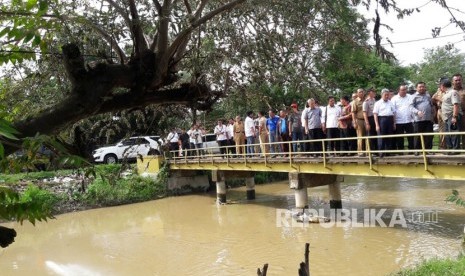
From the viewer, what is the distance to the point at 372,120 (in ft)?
31.6

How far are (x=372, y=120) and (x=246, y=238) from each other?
5.33m

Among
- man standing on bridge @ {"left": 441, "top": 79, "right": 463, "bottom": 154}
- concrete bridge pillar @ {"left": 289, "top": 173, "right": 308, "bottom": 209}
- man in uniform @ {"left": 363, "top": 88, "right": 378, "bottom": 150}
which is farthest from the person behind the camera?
concrete bridge pillar @ {"left": 289, "top": 173, "right": 308, "bottom": 209}

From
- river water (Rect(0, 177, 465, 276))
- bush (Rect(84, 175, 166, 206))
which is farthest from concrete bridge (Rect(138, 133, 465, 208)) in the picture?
bush (Rect(84, 175, 166, 206))

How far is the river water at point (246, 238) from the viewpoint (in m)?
9.96

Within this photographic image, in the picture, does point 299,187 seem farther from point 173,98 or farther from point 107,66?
point 107,66

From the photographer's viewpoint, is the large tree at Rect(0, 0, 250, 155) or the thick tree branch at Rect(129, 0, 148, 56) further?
the thick tree branch at Rect(129, 0, 148, 56)

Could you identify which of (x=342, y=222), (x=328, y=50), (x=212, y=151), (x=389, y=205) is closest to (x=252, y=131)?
(x=342, y=222)

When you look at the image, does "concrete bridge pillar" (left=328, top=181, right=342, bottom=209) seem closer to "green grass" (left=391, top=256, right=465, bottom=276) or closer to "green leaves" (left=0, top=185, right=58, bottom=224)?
"green grass" (left=391, top=256, right=465, bottom=276)

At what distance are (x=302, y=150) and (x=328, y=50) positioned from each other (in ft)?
28.3

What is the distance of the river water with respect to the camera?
9.96 m

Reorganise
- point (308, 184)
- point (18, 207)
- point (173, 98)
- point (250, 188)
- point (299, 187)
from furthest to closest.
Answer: point (250, 188), point (308, 184), point (299, 187), point (173, 98), point (18, 207)

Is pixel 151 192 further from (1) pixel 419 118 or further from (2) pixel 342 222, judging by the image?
(1) pixel 419 118

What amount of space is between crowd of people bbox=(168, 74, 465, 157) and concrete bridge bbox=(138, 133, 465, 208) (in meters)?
0.18

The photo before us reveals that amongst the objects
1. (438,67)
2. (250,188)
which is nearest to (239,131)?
(250,188)
